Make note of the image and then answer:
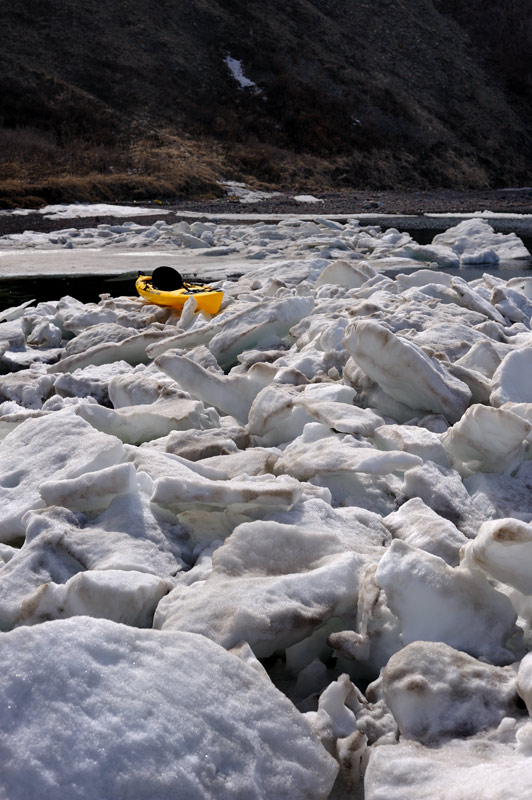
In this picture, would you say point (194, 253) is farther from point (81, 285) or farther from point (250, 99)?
point (250, 99)

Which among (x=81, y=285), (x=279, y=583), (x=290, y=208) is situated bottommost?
(x=290, y=208)

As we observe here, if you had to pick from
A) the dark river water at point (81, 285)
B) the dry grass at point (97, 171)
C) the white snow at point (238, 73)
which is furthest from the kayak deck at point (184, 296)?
the white snow at point (238, 73)

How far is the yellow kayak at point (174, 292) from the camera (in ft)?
23.6

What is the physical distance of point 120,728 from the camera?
4.58 feet

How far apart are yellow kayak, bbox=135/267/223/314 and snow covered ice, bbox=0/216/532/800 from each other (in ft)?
9.86

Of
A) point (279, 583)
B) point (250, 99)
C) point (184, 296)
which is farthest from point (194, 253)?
point (250, 99)

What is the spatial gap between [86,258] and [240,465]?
10.9m

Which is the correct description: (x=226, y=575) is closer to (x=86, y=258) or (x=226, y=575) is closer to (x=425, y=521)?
(x=425, y=521)

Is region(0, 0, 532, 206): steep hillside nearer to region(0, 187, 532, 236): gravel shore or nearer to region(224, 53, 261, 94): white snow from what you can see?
region(224, 53, 261, 94): white snow

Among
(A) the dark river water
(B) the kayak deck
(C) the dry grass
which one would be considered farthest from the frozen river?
(C) the dry grass

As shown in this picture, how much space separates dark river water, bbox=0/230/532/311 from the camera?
9.64 metres

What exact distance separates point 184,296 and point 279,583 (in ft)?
18.4

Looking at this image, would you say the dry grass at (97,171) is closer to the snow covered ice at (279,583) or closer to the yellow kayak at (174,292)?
the yellow kayak at (174,292)

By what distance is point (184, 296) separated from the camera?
7.28 m
